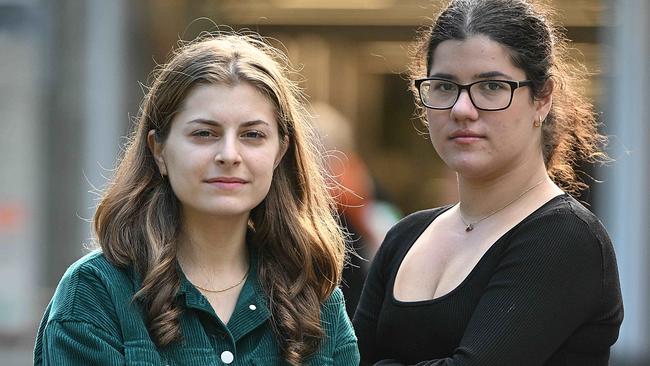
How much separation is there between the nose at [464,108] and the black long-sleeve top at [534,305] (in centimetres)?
27

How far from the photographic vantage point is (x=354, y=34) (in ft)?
28.3

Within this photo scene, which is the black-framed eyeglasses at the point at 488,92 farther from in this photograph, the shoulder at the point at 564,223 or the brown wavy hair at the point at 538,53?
the shoulder at the point at 564,223

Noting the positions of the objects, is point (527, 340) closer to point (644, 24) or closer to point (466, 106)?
point (466, 106)

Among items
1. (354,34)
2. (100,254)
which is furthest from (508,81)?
(354,34)

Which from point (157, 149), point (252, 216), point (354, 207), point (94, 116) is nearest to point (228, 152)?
point (157, 149)

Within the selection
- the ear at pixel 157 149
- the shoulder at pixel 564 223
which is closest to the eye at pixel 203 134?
the ear at pixel 157 149

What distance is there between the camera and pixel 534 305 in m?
2.73

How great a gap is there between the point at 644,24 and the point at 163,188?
4840mm

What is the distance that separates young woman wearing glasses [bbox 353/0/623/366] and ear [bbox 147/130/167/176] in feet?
2.08

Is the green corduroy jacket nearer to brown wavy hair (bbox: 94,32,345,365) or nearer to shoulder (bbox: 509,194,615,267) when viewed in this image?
brown wavy hair (bbox: 94,32,345,365)

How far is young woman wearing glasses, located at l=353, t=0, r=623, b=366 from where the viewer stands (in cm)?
273

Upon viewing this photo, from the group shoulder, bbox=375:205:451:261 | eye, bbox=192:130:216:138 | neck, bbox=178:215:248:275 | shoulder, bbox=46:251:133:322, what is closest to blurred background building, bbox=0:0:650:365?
shoulder, bbox=375:205:451:261

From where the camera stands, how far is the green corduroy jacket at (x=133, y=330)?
2.59 m

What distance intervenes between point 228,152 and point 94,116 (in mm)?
4908
